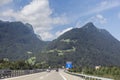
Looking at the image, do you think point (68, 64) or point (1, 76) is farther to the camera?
point (68, 64)

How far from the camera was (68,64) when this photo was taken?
102938mm

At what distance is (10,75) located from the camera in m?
41.6

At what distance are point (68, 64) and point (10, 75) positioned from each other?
62369 mm

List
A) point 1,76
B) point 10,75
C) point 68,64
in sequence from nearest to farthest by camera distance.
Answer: point 1,76, point 10,75, point 68,64

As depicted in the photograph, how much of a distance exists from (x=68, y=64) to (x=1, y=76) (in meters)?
68.2

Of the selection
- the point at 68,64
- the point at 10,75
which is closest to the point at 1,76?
the point at 10,75

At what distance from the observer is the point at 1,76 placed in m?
35.7

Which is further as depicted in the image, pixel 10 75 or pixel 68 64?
pixel 68 64

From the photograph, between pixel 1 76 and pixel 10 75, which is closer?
pixel 1 76

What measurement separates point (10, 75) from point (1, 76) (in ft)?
19.4

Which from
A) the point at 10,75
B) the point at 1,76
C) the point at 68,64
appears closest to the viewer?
the point at 1,76

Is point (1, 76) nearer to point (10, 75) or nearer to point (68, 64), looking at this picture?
point (10, 75)
